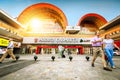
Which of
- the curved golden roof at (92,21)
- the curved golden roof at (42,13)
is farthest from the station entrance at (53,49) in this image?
the curved golden roof at (92,21)

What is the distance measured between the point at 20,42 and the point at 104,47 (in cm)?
2548

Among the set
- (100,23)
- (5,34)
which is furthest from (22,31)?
(100,23)

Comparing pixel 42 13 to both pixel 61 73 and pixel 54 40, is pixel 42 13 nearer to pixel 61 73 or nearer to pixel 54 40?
pixel 54 40

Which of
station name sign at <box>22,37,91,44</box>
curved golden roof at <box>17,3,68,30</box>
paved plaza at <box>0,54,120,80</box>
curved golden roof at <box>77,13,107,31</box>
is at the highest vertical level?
curved golden roof at <box>17,3,68,30</box>

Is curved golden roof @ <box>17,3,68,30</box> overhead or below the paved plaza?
overhead

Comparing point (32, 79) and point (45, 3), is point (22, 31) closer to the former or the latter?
point (45, 3)

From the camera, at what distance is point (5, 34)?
21.2 metres

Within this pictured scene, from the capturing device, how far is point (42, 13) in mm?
34312

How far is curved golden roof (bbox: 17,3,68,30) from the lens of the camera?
102 ft

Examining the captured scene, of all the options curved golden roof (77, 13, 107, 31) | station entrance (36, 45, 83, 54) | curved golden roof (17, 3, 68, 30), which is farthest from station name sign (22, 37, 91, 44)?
curved golden roof (77, 13, 107, 31)

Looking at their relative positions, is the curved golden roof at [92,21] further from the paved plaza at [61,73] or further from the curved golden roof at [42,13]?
the paved plaza at [61,73]

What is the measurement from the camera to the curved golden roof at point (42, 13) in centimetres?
3109

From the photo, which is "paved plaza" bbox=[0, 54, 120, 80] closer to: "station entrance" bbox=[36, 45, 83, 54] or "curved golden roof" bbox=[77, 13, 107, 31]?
"station entrance" bbox=[36, 45, 83, 54]

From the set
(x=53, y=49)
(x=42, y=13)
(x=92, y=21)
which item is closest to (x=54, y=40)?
(x=53, y=49)
